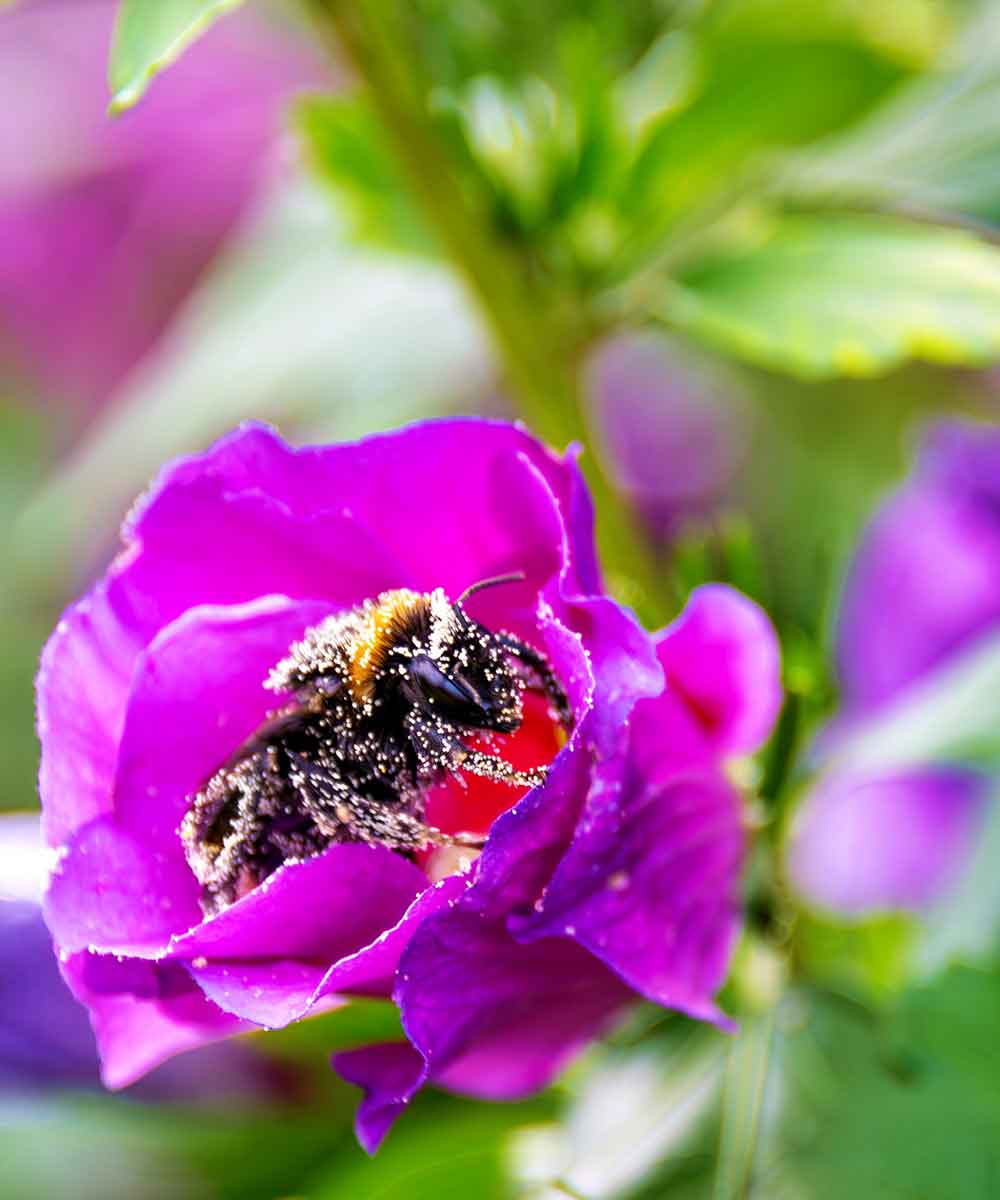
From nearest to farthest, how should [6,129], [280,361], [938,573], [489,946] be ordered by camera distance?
[489,946] < [280,361] < [938,573] < [6,129]

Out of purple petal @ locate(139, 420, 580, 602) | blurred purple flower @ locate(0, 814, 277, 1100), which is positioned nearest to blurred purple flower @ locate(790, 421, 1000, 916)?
blurred purple flower @ locate(0, 814, 277, 1100)

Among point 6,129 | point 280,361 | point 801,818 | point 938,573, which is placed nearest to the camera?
point 801,818

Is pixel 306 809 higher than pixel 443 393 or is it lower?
higher

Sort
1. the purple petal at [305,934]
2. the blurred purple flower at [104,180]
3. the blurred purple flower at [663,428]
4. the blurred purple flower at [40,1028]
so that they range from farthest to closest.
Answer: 1. the blurred purple flower at [104,180]
2. the blurred purple flower at [663,428]
3. the blurred purple flower at [40,1028]
4. the purple petal at [305,934]

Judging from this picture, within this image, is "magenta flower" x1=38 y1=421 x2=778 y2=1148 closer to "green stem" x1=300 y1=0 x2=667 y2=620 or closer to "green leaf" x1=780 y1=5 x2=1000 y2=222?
"green stem" x1=300 y1=0 x2=667 y2=620

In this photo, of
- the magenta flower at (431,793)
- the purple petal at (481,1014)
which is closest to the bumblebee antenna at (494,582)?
the magenta flower at (431,793)

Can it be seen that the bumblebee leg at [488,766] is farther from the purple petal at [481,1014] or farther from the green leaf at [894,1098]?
the green leaf at [894,1098]

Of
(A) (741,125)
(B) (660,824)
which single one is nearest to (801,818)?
(B) (660,824)

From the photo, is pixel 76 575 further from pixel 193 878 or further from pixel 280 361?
pixel 193 878
